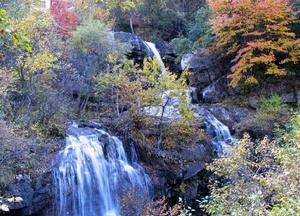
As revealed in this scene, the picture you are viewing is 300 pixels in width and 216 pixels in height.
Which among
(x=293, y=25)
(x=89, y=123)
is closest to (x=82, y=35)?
(x=89, y=123)

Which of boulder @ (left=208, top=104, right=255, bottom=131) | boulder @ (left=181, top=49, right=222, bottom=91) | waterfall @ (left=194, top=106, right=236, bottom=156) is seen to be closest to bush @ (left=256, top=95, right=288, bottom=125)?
boulder @ (left=208, top=104, right=255, bottom=131)

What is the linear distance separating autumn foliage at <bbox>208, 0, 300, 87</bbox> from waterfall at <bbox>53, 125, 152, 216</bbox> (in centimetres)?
758

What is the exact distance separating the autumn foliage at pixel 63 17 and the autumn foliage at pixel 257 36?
7.77m

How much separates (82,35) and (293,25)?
415 inches

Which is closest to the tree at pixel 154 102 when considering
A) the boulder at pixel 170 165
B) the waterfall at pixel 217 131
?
the boulder at pixel 170 165

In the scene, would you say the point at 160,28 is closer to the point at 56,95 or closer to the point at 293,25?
the point at 293,25

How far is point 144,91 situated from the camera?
13.6 metres

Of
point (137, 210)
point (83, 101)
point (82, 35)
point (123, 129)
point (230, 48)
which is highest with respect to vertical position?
point (82, 35)

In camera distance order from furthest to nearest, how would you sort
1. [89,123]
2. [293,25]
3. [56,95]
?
[293,25] < [89,123] < [56,95]

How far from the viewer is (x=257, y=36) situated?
1725 cm

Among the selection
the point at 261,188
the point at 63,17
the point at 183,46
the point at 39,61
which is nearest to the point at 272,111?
the point at 183,46

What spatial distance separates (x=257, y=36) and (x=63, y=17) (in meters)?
11.1

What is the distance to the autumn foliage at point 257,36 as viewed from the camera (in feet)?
53.2

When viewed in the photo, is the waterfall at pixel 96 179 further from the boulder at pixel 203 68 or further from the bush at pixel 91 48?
the boulder at pixel 203 68
